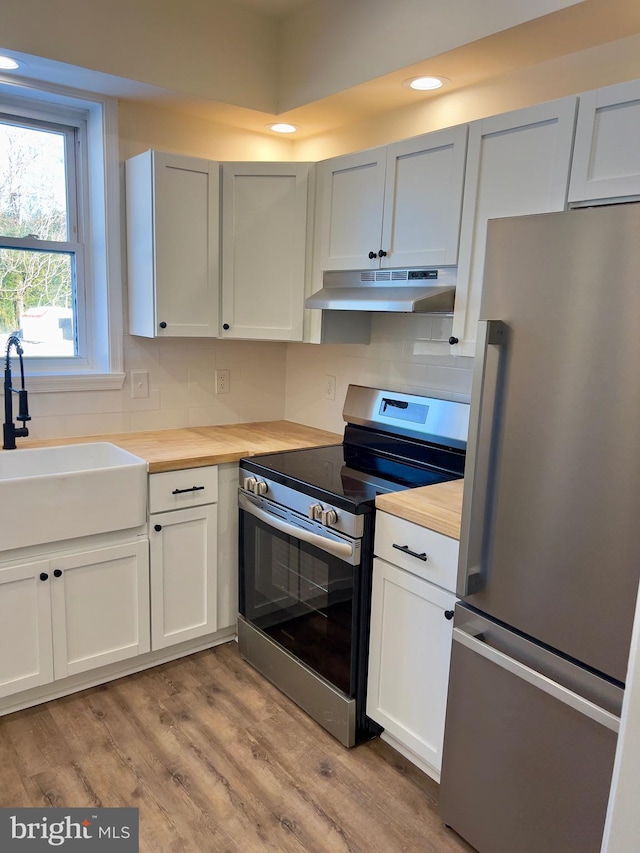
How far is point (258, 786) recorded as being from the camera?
1.95 m

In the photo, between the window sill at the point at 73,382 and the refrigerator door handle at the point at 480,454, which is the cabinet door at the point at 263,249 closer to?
the window sill at the point at 73,382

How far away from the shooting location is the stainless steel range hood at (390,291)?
2102 millimetres

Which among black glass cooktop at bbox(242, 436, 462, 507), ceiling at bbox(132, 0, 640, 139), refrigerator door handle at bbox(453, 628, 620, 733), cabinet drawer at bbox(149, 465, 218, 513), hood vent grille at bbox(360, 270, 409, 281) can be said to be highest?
ceiling at bbox(132, 0, 640, 139)

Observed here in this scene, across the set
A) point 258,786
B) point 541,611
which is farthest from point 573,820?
point 258,786

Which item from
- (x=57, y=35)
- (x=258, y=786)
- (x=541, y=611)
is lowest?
(x=258, y=786)

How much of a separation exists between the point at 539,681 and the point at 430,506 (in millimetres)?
597

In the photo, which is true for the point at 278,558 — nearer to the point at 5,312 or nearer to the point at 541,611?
the point at 541,611

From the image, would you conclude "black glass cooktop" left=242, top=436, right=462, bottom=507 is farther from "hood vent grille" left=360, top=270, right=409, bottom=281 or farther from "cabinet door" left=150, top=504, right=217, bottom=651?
"hood vent grille" left=360, top=270, right=409, bottom=281

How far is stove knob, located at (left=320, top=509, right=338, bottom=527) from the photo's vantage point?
204cm

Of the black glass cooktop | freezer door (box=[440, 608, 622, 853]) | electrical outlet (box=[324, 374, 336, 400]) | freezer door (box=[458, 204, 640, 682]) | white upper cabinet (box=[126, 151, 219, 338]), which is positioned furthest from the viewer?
electrical outlet (box=[324, 374, 336, 400])

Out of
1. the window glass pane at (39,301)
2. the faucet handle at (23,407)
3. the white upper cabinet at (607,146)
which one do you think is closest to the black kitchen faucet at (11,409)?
the faucet handle at (23,407)

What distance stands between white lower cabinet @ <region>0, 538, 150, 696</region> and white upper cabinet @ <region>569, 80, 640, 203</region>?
2.00 m

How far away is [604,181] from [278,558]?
5.62 feet

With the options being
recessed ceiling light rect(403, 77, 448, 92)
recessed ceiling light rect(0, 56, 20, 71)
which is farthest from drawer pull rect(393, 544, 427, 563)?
recessed ceiling light rect(0, 56, 20, 71)
